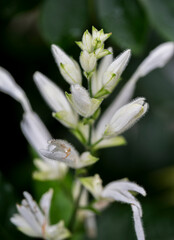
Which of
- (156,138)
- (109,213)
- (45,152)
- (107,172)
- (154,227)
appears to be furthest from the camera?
(156,138)

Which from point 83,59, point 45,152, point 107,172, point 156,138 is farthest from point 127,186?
point 156,138

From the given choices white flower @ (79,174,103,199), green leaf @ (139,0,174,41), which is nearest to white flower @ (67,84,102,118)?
white flower @ (79,174,103,199)

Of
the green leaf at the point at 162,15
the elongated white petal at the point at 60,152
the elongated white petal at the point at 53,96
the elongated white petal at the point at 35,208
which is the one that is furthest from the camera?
the green leaf at the point at 162,15

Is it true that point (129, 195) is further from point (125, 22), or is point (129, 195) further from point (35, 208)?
point (125, 22)

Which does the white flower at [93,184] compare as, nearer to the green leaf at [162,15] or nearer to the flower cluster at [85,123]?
the flower cluster at [85,123]

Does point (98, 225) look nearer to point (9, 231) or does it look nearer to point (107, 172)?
point (107, 172)

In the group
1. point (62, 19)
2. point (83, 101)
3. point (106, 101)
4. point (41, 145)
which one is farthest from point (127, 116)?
point (106, 101)

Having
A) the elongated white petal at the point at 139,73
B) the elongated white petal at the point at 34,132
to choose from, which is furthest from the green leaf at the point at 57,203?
the elongated white petal at the point at 139,73
